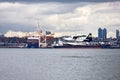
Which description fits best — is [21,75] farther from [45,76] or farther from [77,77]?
[77,77]

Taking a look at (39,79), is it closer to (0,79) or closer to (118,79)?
(0,79)

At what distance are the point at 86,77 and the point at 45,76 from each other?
6852mm

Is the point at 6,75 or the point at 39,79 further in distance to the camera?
the point at 6,75

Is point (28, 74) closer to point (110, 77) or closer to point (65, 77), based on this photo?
point (65, 77)

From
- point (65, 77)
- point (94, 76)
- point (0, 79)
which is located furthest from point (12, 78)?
point (94, 76)

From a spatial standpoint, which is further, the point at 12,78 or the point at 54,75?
the point at 54,75

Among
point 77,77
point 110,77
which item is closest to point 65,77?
point 77,77

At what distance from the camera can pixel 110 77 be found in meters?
74.1

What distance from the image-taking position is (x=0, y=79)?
69750 millimetres

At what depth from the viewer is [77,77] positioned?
7494 cm

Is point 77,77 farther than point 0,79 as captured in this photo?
Yes

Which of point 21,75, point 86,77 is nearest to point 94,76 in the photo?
point 86,77

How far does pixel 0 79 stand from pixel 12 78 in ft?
8.76

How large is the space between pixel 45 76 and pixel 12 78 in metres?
6.61
